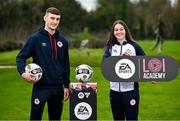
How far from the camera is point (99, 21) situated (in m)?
72.8

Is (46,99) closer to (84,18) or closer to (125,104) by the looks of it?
(125,104)

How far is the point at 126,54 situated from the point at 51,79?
1078mm

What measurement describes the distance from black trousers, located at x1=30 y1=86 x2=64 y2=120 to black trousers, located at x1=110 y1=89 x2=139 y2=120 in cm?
74

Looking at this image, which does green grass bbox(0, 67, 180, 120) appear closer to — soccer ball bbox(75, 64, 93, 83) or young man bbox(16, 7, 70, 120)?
soccer ball bbox(75, 64, 93, 83)

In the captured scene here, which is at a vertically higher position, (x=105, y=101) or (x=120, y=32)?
(x=120, y=32)

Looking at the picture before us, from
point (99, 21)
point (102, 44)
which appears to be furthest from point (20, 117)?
point (99, 21)

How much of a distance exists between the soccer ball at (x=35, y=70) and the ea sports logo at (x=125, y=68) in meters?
1.06

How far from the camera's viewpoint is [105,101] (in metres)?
11.7

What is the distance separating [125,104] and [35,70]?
4.31 ft

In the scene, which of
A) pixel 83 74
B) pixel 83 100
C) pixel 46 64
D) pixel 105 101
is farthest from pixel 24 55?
pixel 105 101

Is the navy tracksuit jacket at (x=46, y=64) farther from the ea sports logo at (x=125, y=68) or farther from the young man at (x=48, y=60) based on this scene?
the ea sports logo at (x=125, y=68)

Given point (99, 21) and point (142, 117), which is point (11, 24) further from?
point (142, 117)

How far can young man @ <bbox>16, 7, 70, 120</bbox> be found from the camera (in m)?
6.50

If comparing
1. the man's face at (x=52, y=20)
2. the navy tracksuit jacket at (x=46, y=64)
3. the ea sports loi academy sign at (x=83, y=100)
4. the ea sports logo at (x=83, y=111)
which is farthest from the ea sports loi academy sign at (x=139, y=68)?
the man's face at (x=52, y=20)
